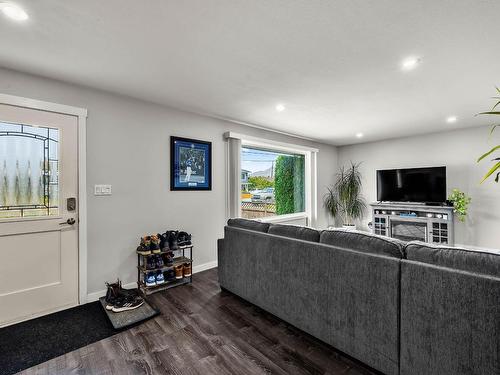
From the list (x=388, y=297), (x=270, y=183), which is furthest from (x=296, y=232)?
(x=270, y=183)

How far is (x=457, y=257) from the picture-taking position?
1354 mm

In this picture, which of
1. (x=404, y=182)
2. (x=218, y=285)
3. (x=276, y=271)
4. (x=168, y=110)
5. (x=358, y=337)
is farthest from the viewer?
(x=404, y=182)

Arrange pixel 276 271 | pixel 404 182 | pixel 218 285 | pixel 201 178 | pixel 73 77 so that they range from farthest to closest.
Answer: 1. pixel 404 182
2. pixel 201 178
3. pixel 218 285
4. pixel 73 77
5. pixel 276 271

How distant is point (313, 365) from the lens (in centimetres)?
168

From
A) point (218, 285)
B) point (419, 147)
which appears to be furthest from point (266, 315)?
point (419, 147)

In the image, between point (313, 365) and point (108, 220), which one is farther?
point (108, 220)

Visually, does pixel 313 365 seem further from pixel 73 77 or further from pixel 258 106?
pixel 73 77

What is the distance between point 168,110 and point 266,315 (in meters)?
2.82

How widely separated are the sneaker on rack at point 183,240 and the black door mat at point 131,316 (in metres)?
0.80

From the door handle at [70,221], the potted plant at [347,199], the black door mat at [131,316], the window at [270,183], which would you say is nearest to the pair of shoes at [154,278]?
the black door mat at [131,316]

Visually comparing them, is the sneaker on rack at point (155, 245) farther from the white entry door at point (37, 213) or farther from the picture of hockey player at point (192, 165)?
the picture of hockey player at point (192, 165)

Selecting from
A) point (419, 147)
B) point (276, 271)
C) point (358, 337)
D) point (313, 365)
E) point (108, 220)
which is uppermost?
point (419, 147)

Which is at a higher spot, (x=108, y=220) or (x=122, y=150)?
(x=122, y=150)

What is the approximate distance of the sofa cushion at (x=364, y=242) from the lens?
5.21ft
